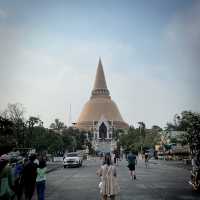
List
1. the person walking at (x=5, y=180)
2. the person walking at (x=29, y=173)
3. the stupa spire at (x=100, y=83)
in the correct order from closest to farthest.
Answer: the person walking at (x=5, y=180) → the person walking at (x=29, y=173) → the stupa spire at (x=100, y=83)

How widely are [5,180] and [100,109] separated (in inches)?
4489

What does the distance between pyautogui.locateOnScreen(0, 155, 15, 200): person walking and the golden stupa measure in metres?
110

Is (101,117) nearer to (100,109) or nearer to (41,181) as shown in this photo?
(100,109)

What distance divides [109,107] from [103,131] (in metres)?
9.56

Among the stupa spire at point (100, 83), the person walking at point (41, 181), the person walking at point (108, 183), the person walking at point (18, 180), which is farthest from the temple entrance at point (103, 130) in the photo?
the person walking at point (108, 183)

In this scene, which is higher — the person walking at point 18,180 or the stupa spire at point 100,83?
the stupa spire at point 100,83

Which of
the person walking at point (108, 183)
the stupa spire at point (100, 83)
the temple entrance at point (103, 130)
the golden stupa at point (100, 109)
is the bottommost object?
the person walking at point (108, 183)

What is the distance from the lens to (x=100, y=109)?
12112cm

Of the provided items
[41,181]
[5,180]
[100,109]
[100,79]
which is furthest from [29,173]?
[100,79]

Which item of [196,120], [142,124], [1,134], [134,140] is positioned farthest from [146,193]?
[142,124]

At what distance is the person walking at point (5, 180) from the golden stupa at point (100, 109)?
109892 mm

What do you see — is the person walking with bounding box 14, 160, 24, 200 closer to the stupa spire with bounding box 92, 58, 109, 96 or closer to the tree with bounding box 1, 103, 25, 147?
the tree with bounding box 1, 103, 25, 147

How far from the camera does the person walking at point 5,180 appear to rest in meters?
7.02

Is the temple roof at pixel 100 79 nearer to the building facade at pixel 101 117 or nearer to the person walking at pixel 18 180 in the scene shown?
the building facade at pixel 101 117
